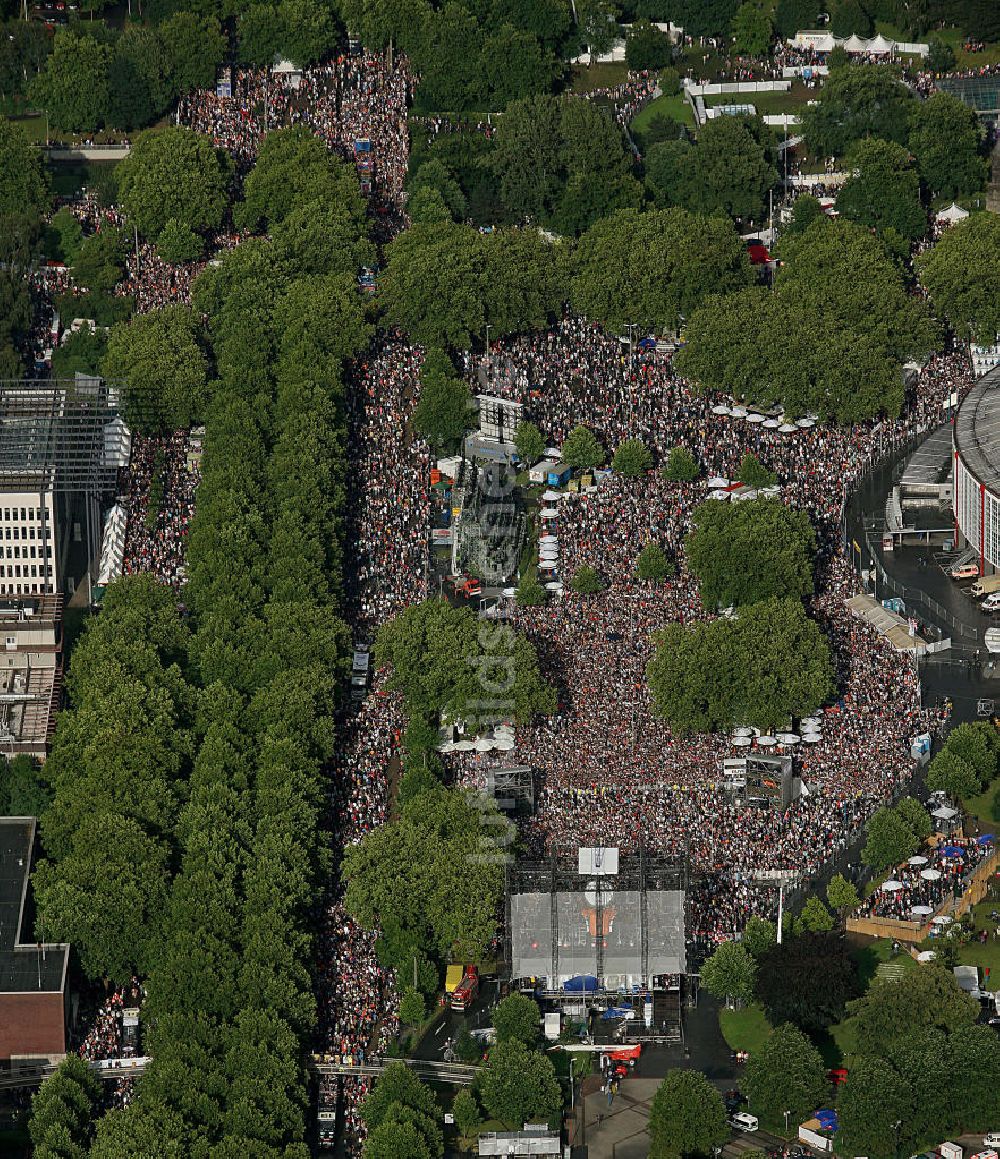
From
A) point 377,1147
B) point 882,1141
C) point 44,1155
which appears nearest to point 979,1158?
point 882,1141

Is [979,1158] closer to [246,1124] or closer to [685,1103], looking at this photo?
[685,1103]

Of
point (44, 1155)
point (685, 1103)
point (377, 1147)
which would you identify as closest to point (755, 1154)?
point (685, 1103)

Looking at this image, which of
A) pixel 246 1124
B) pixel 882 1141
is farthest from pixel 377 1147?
pixel 882 1141

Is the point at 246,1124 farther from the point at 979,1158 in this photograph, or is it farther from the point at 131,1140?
the point at 979,1158

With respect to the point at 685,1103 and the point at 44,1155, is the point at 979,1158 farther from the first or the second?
the point at 44,1155

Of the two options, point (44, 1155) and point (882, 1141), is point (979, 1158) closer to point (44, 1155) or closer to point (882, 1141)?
point (882, 1141)
